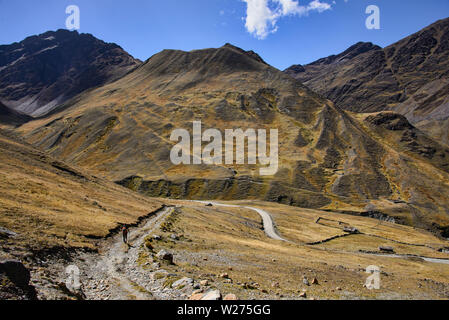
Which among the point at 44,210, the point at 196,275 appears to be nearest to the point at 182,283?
the point at 196,275

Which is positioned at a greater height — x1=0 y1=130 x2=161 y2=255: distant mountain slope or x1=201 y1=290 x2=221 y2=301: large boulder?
x1=0 y1=130 x2=161 y2=255: distant mountain slope

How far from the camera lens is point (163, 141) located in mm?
160375

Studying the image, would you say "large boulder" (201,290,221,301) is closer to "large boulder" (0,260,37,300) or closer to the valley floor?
the valley floor

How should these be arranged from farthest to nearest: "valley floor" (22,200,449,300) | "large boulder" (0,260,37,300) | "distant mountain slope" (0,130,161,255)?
"distant mountain slope" (0,130,161,255), "valley floor" (22,200,449,300), "large boulder" (0,260,37,300)

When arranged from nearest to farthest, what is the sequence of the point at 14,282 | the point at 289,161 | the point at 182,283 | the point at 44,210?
the point at 14,282
the point at 182,283
the point at 44,210
the point at 289,161

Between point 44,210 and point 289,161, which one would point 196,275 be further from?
point 289,161

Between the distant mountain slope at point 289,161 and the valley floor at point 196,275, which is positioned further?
the distant mountain slope at point 289,161

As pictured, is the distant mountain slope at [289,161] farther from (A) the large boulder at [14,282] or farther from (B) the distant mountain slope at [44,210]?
(A) the large boulder at [14,282]

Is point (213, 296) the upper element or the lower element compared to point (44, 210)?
lower

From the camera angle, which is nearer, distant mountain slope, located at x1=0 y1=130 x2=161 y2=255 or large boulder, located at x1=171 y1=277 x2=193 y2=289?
large boulder, located at x1=171 y1=277 x2=193 y2=289

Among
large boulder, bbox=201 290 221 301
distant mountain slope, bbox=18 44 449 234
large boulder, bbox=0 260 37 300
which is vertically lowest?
large boulder, bbox=201 290 221 301

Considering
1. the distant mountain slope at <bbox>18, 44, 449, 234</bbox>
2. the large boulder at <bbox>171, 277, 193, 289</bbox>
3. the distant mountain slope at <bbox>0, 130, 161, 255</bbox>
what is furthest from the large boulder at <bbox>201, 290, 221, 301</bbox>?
the distant mountain slope at <bbox>18, 44, 449, 234</bbox>

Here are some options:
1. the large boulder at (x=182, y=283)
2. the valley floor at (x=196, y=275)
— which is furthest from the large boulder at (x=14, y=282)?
the large boulder at (x=182, y=283)
